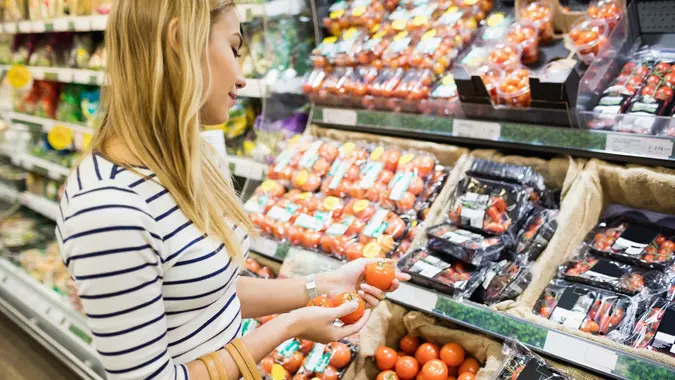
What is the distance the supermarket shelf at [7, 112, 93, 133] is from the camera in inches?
151

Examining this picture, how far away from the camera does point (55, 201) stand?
A: 411 centimetres

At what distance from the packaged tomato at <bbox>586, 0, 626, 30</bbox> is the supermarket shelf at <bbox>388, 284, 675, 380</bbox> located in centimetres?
112

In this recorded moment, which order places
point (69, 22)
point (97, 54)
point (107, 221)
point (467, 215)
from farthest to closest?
1. point (97, 54)
2. point (69, 22)
3. point (467, 215)
4. point (107, 221)

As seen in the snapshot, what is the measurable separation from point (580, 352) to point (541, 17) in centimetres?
130

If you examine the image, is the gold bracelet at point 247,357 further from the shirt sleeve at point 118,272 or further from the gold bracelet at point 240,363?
the shirt sleeve at point 118,272

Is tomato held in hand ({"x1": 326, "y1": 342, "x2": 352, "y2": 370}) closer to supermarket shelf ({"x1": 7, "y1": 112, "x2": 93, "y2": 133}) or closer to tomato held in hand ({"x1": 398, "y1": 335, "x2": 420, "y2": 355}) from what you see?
tomato held in hand ({"x1": 398, "y1": 335, "x2": 420, "y2": 355})

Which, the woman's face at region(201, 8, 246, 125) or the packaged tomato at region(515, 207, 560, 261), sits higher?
the woman's face at region(201, 8, 246, 125)

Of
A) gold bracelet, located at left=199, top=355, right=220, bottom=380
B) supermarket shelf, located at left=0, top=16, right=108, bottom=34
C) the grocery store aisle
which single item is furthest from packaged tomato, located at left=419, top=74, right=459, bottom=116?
the grocery store aisle

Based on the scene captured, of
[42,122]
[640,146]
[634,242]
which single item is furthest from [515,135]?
[42,122]

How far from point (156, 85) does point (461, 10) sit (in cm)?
173

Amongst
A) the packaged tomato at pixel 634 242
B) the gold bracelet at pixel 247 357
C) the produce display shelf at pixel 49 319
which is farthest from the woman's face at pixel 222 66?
the produce display shelf at pixel 49 319

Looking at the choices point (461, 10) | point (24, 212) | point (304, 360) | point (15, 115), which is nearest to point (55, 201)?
point (24, 212)

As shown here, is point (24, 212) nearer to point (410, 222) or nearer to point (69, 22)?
point (69, 22)

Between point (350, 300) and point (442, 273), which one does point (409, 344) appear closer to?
point (442, 273)
